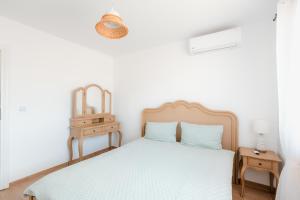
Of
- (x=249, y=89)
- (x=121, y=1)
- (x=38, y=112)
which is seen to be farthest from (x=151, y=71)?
(x=38, y=112)

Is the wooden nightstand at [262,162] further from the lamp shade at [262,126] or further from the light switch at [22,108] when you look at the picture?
the light switch at [22,108]

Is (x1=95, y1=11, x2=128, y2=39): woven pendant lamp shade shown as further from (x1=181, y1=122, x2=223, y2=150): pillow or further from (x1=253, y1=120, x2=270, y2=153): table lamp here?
(x1=253, y1=120, x2=270, y2=153): table lamp

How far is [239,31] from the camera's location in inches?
85.7

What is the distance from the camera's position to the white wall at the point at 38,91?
2.18 metres

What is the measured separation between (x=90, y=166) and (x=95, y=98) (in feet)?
6.68

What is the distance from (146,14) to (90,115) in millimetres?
2205

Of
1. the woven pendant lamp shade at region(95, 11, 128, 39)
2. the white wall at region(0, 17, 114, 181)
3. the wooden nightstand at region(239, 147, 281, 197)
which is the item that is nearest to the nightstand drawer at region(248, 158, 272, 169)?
the wooden nightstand at region(239, 147, 281, 197)

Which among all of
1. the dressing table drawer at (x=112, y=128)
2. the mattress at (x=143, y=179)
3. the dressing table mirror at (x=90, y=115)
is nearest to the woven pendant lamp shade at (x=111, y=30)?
the mattress at (x=143, y=179)

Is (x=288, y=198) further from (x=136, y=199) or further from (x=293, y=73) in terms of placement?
(x=136, y=199)

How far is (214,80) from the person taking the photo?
8.22 feet

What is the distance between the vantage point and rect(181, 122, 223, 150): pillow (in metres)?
2.18

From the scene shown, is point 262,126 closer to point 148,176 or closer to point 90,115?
point 148,176

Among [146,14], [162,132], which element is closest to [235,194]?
[162,132]

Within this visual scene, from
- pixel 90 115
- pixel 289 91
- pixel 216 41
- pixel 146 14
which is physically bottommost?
pixel 90 115
